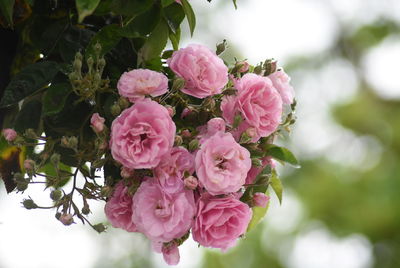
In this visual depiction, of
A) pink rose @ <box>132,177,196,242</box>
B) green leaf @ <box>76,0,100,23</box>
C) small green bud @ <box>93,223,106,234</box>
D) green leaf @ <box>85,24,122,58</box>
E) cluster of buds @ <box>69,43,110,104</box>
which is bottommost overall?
small green bud @ <box>93,223,106,234</box>

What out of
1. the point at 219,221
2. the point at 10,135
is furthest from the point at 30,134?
the point at 219,221

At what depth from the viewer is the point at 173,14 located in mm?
815

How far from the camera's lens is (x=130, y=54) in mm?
826

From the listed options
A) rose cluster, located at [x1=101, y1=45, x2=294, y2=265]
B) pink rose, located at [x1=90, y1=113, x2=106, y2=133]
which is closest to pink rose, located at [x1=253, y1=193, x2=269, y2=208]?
rose cluster, located at [x1=101, y1=45, x2=294, y2=265]

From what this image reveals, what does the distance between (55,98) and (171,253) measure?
225 mm

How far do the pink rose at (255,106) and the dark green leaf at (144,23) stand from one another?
12 cm

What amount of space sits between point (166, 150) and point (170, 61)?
0.41 feet

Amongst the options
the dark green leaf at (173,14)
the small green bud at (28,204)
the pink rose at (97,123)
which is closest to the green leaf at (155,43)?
the dark green leaf at (173,14)

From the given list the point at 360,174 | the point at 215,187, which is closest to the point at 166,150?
the point at 215,187

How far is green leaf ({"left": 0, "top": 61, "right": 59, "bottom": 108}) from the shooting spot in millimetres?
752

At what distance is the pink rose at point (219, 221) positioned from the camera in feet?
2.39

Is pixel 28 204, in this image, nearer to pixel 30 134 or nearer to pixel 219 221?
pixel 30 134

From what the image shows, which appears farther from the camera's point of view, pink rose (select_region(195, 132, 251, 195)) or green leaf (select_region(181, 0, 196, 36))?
green leaf (select_region(181, 0, 196, 36))

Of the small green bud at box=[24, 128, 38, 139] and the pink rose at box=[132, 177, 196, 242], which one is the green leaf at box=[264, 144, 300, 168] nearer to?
the pink rose at box=[132, 177, 196, 242]
